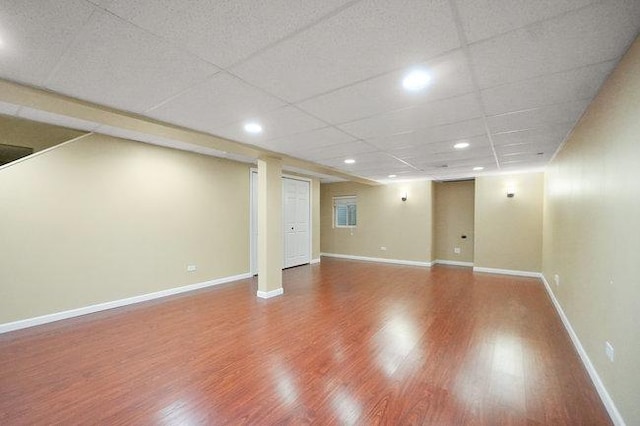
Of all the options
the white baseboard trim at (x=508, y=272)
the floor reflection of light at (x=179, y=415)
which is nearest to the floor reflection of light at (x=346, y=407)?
the floor reflection of light at (x=179, y=415)

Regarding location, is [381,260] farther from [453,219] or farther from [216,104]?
[216,104]

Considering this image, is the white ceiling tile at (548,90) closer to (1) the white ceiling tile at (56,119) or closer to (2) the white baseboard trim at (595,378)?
(2) the white baseboard trim at (595,378)

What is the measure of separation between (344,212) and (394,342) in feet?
20.4

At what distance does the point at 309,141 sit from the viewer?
11.9ft

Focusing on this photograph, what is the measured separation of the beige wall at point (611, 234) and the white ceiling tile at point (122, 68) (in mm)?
2679

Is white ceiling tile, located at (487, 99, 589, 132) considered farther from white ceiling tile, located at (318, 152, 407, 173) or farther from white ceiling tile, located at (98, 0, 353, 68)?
white ceiling tile, located at (98, 0, 353, 68)

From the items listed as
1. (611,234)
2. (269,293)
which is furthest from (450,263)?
→ (611,234)

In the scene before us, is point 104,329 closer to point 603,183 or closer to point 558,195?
point 603,183

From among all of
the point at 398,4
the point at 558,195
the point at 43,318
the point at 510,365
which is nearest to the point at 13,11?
the point at 398,4

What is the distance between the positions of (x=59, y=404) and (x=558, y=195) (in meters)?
5.88

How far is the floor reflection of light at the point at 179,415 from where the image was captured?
1.73 meters

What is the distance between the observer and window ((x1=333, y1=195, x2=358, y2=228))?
8664 mm

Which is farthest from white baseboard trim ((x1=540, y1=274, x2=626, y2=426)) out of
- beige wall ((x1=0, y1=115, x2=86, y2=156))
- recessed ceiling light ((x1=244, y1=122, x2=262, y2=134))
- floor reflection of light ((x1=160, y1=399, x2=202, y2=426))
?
beige wall ((x1=0, y1=115, x2=86, y2=156))

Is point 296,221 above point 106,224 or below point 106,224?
below
